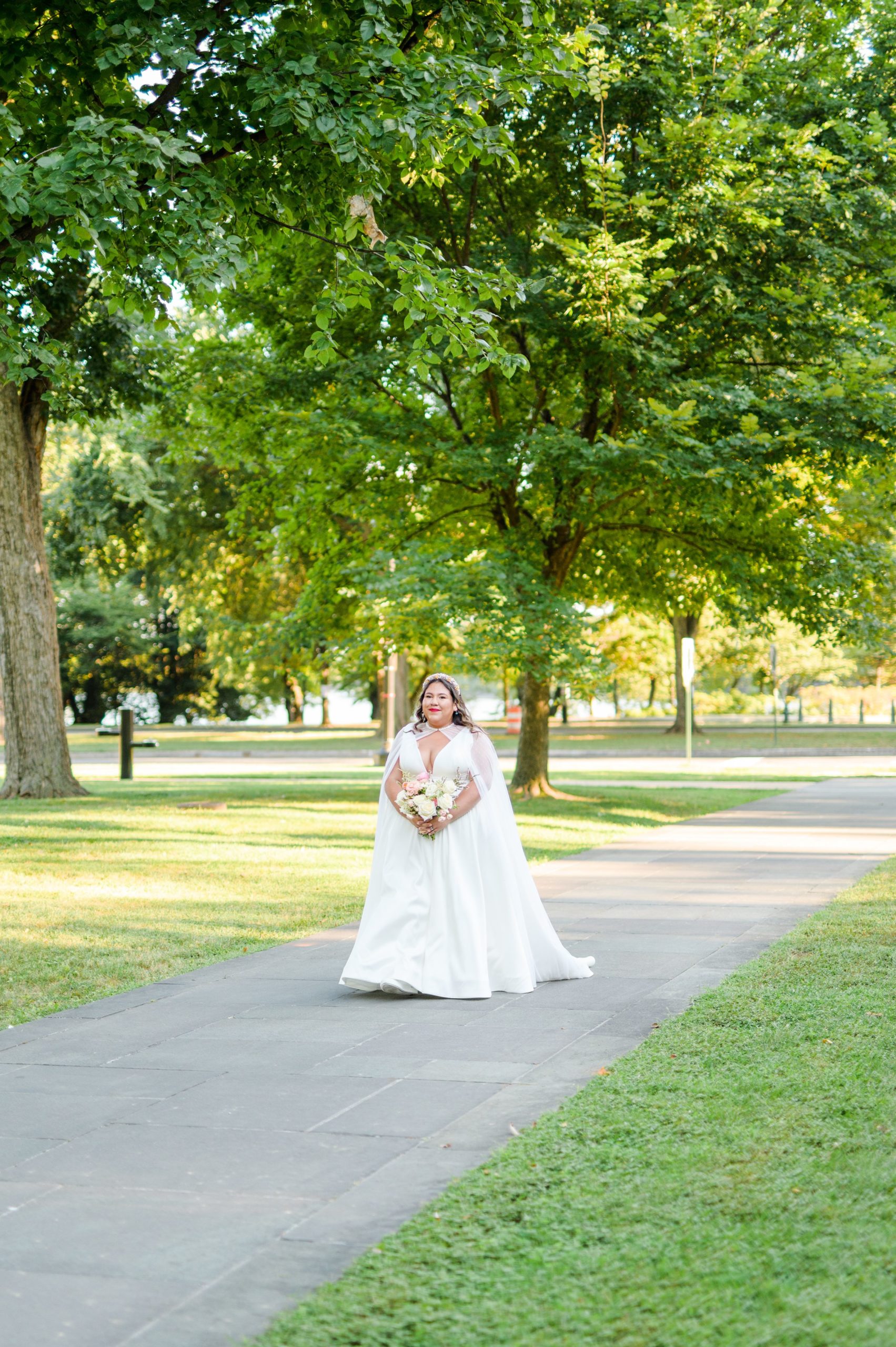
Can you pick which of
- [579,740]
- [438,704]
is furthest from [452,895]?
[579,740]

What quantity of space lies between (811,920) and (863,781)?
1779 centimetres

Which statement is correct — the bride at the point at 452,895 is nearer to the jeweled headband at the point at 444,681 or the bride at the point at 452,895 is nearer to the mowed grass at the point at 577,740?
the jeweled headband at the point at 444,681

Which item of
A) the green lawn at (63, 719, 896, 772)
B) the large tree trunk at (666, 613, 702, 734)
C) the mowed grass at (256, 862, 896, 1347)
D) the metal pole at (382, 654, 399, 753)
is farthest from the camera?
the large tree trunk at (666, 613, 702, 734)

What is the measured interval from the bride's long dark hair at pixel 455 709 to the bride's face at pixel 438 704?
0.7 inches

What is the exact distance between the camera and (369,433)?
19.1 meters

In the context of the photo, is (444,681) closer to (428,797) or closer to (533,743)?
(428,797)

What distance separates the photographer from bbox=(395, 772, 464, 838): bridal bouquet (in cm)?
747

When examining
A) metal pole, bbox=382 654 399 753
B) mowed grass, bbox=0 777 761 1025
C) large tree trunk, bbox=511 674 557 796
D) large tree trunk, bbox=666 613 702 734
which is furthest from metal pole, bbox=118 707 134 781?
large tree trunk, bbox=666 613 702 734

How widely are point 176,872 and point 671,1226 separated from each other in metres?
9.16

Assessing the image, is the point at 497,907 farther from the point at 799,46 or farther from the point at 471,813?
the point at 799,46

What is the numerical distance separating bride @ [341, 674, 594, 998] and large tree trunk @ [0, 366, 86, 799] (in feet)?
40.5

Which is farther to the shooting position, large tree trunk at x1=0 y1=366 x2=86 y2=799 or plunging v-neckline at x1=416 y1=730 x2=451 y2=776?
large tree trunk at x1=0 y1=366 x2=86 y2=799

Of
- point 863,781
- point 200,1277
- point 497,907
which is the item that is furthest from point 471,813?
point 863,781

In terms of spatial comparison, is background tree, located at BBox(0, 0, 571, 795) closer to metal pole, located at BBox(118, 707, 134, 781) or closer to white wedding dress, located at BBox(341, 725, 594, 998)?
white wedding dress, located at BBox(341, 725, 594, 998)
